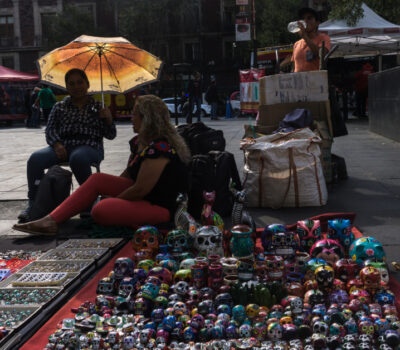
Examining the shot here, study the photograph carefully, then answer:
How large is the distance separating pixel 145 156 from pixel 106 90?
74.3 inches

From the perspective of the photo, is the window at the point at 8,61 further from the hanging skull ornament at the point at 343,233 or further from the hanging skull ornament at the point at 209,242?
the hanging skull ornament at the point at 343,233

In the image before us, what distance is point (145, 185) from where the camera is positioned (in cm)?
421

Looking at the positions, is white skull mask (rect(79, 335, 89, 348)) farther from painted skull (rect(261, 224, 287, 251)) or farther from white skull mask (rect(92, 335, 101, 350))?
painted skull (rect(261, 224, 287, 251))

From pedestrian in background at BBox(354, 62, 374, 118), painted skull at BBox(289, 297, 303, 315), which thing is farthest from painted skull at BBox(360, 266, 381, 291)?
pedestrian in background at BBox(354, 62, 374, 118)

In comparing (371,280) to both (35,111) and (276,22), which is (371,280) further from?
(276,22)

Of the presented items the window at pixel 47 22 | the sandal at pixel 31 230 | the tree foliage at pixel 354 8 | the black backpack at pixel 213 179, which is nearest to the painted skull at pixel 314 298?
the black backpack at pixel 213 179

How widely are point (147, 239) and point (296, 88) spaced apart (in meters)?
3.34

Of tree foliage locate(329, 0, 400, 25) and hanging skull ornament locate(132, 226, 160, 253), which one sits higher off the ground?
tree foliage locate(329, 0, 400, 25)

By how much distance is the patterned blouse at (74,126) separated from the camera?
5207 mm

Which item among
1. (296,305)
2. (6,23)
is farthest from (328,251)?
(6,23)

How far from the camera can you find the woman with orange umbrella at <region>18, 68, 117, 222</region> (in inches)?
199

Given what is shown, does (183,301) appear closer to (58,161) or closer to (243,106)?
(58,161)

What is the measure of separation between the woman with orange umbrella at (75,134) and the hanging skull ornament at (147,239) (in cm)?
162

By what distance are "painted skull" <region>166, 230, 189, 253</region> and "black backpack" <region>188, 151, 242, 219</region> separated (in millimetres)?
1086
